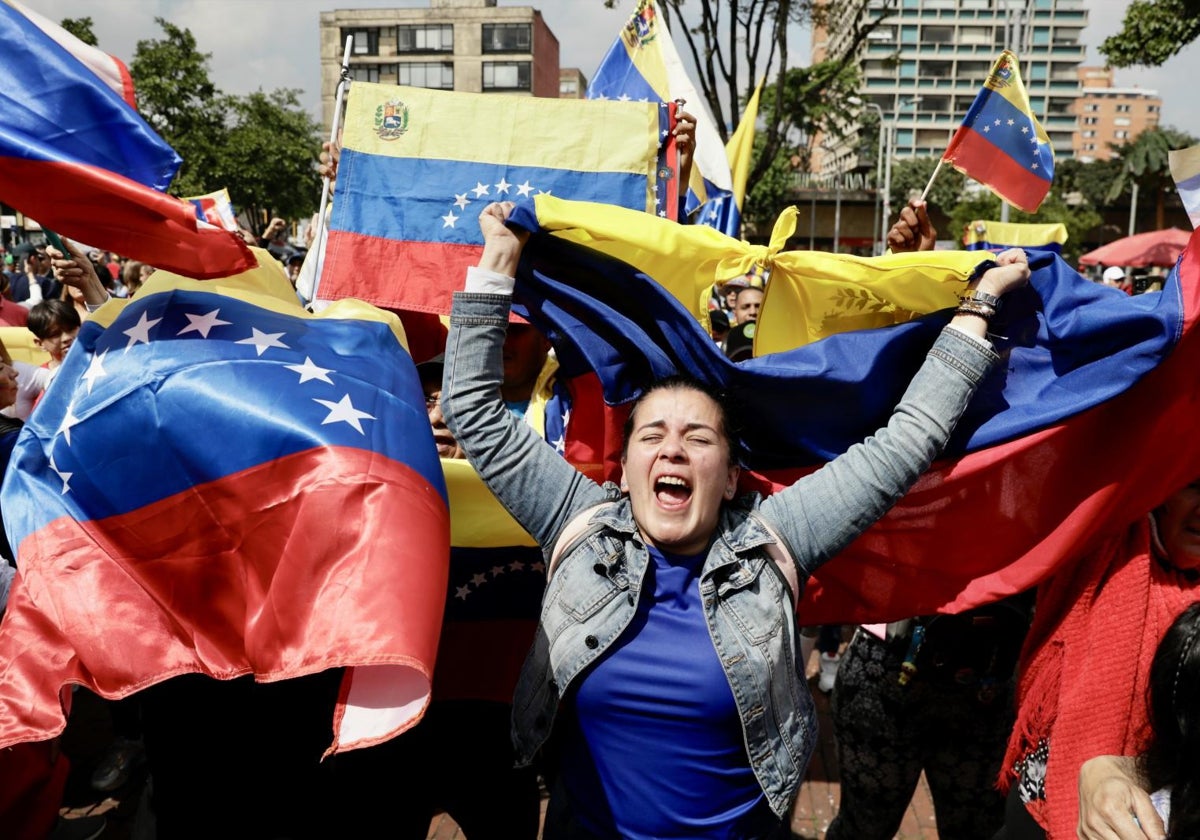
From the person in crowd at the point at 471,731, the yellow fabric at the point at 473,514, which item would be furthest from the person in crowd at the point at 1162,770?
the yellow fabric at the point at 473,514

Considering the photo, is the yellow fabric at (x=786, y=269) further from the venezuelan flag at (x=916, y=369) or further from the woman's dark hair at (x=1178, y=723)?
the woman's dark hair at (x=1178, y=723)

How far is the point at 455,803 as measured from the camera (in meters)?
2.70

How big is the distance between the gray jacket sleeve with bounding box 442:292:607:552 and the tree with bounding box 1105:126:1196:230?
70639mm

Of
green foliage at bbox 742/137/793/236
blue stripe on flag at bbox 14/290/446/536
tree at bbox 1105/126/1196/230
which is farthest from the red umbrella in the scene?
tree at bbox 1105/126/1196/230

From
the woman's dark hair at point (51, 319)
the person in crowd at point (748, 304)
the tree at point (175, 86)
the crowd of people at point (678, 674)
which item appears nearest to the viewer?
the crowd of people at point (678, 674)

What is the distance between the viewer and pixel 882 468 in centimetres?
222

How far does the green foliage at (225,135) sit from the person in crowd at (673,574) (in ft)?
82.1

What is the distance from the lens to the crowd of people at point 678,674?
209cm

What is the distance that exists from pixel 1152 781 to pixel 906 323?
1.21m

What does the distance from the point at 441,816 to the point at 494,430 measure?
2.46 m

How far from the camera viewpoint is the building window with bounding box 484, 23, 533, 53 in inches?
2589

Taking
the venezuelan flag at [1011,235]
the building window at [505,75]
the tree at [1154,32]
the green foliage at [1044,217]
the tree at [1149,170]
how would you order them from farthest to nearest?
the building window at [505,75]
the tree at [1149,170]
the green foliage at [1044,217]
the tree at [1154,32]
the venezuelan flag at [1011,235]

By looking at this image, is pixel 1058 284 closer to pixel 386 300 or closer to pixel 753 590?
pixel 753 590

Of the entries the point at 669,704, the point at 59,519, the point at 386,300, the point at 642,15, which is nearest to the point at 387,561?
the point at 669,704
